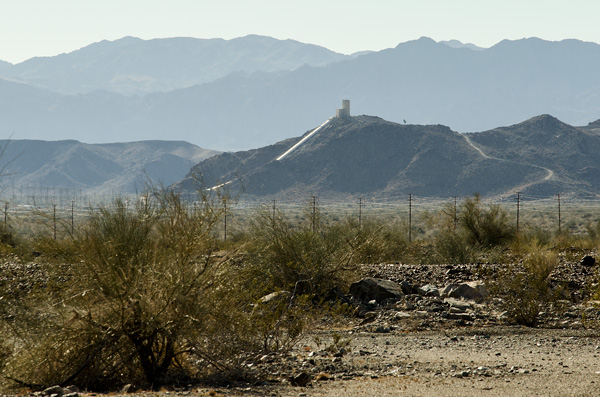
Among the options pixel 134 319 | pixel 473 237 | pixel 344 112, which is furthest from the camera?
pixel 344 112

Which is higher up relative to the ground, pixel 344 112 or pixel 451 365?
pixel 344 112

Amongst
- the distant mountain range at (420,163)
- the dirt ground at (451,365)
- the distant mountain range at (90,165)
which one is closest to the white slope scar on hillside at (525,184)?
the distant mountain range at (420,163)

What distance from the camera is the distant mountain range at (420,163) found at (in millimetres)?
97000

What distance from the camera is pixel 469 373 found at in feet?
31.3

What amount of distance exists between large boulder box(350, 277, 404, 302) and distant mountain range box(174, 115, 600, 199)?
76.6 metres

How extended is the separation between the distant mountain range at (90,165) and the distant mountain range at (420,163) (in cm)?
4311

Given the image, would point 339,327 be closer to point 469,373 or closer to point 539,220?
point 469,373

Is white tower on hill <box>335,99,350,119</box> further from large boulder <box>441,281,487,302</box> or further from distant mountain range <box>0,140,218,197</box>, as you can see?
large boulder <box>441,281,487,302</box>

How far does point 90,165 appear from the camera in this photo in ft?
526

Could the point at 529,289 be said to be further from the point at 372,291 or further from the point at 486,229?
the point at 486,229

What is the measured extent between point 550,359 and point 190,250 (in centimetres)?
528

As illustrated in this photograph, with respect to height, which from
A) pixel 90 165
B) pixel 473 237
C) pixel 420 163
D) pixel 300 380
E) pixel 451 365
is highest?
pixel 90 165

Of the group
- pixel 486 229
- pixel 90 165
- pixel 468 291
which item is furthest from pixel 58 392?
pixel 90 165

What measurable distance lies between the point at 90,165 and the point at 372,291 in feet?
498
